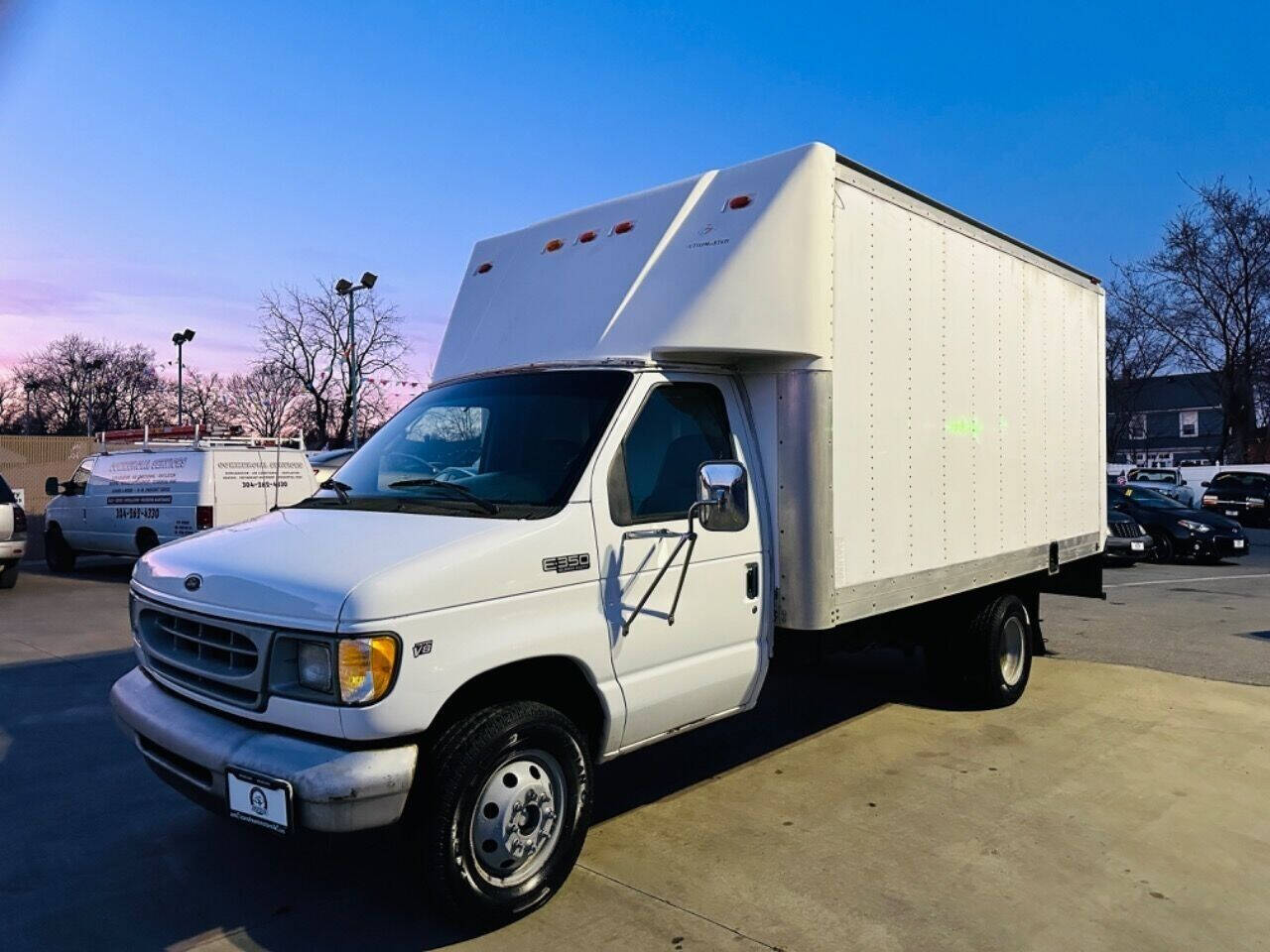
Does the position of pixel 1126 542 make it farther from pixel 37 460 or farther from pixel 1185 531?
pixel 37 460

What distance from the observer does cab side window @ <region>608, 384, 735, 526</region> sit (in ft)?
13.0

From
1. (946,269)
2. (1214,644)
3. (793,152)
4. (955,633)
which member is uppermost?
(793,152)

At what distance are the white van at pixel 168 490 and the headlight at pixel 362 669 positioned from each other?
10133 millimetres

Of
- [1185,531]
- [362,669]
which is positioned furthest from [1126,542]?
[362,669]

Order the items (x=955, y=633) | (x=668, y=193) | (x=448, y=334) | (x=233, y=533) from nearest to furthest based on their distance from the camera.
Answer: (x=233, y=533) < (x=668, y=193) < (x=448, y=334) < (x=955, y=633)

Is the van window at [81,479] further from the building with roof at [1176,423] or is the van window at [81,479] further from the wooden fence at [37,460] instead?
the building with roof at [1176,423]

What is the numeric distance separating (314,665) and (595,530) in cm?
119

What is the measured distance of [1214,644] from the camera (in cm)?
914

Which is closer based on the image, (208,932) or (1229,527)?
(208,932)

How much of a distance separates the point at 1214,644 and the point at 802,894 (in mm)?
7310

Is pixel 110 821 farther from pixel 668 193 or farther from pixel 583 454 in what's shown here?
pixel 668 193

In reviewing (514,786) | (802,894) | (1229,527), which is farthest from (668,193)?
(1229,527)

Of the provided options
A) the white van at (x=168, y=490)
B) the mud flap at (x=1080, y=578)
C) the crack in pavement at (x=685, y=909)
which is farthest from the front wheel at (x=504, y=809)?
the white van at (x=168, y=490)

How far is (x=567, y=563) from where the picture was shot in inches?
144
